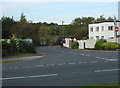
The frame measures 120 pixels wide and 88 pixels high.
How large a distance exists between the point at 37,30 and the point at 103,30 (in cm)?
1582

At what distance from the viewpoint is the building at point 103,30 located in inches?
1806

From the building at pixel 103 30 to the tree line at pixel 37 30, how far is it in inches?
541

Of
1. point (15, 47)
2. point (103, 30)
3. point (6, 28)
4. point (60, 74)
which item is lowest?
point (60, 74)

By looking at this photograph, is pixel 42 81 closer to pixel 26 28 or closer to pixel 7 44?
pixel 7 44

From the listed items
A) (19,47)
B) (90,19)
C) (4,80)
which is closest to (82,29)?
(90,19)

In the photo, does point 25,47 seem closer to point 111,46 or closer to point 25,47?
point 25,47

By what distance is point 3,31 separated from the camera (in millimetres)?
34156

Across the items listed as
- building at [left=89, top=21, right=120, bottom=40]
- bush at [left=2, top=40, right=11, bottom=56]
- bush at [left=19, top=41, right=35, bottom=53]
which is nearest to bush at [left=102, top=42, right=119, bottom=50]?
bush at [left=19, top=41, right=35, bottom=53]

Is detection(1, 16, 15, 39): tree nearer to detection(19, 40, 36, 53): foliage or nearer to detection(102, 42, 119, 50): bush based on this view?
detection(19, 40, 36, 53): foliage

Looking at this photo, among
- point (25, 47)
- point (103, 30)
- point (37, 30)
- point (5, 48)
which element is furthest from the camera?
point (37, 30)

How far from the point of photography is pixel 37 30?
50.8 meters

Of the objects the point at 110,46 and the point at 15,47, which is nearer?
the point at 15,47

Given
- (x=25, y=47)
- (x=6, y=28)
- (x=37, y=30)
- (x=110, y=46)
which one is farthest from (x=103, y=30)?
(x=25, y=47)

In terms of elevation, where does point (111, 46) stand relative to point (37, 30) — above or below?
below
